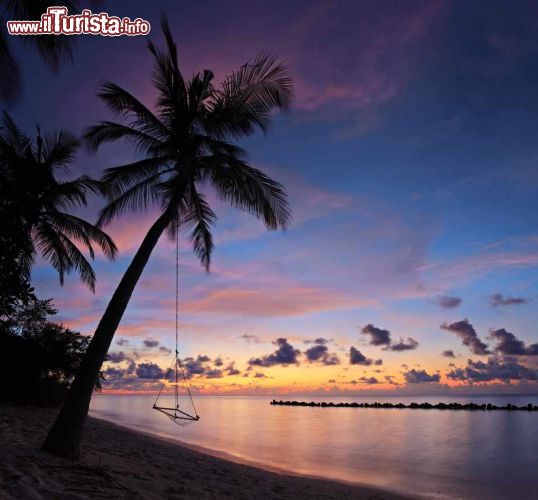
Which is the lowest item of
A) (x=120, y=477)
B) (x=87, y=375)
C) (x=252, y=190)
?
(x=120, y=477)

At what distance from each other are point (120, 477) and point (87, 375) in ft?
6.69

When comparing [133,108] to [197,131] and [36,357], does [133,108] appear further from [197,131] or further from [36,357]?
[36,357]

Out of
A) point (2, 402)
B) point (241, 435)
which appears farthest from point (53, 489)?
point (241, 435)

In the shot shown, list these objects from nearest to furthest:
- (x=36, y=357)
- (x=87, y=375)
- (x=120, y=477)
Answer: (x=120, y=477), (x=87, y=375), (x=36, y=357)

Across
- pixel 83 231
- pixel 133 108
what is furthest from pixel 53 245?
pixel 133 108

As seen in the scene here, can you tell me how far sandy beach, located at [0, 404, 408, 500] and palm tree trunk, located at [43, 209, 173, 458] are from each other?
0.33m

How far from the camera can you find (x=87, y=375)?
26.5ft

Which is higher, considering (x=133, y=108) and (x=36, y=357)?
(x=133, y=108)

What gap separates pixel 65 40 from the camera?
9.20m

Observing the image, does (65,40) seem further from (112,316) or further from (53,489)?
(53,489)

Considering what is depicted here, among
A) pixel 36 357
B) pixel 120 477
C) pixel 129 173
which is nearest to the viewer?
pixel 120 477

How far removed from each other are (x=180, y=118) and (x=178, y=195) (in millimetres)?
2099

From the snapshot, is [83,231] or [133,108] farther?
[83,231]

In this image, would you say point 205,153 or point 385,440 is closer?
point 205,153
